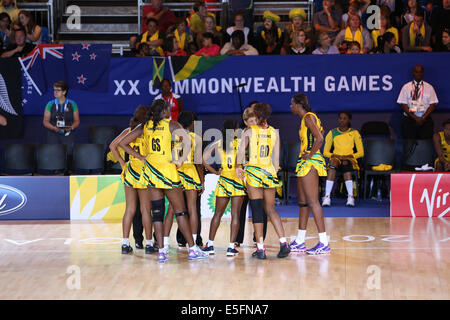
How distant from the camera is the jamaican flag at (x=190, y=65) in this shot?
12.4 meters

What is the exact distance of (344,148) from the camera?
12.0m

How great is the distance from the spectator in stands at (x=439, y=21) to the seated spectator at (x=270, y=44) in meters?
2.75

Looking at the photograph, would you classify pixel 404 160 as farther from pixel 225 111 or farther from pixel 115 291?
pixel 115 291

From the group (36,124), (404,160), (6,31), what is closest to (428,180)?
(404,160)

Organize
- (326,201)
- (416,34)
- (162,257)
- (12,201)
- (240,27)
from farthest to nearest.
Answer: (240,27)
(416,34)
(326,201)
(12,201)
(162,257)

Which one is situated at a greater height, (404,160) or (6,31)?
(6,31)

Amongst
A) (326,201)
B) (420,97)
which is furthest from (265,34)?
(326,201)

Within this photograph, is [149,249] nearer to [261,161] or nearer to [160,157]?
[160,157]

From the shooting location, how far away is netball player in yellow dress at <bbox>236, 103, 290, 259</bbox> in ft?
26.3

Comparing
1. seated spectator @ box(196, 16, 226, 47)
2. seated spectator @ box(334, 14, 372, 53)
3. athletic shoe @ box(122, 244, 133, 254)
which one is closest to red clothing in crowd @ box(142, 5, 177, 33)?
seated spectator @ box(196, 16, 226, 47)

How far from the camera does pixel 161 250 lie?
817 cm

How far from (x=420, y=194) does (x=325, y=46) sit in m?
3.19

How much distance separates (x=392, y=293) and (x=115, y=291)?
2.60 metres

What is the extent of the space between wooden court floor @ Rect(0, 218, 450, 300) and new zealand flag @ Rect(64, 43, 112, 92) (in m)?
3.27
